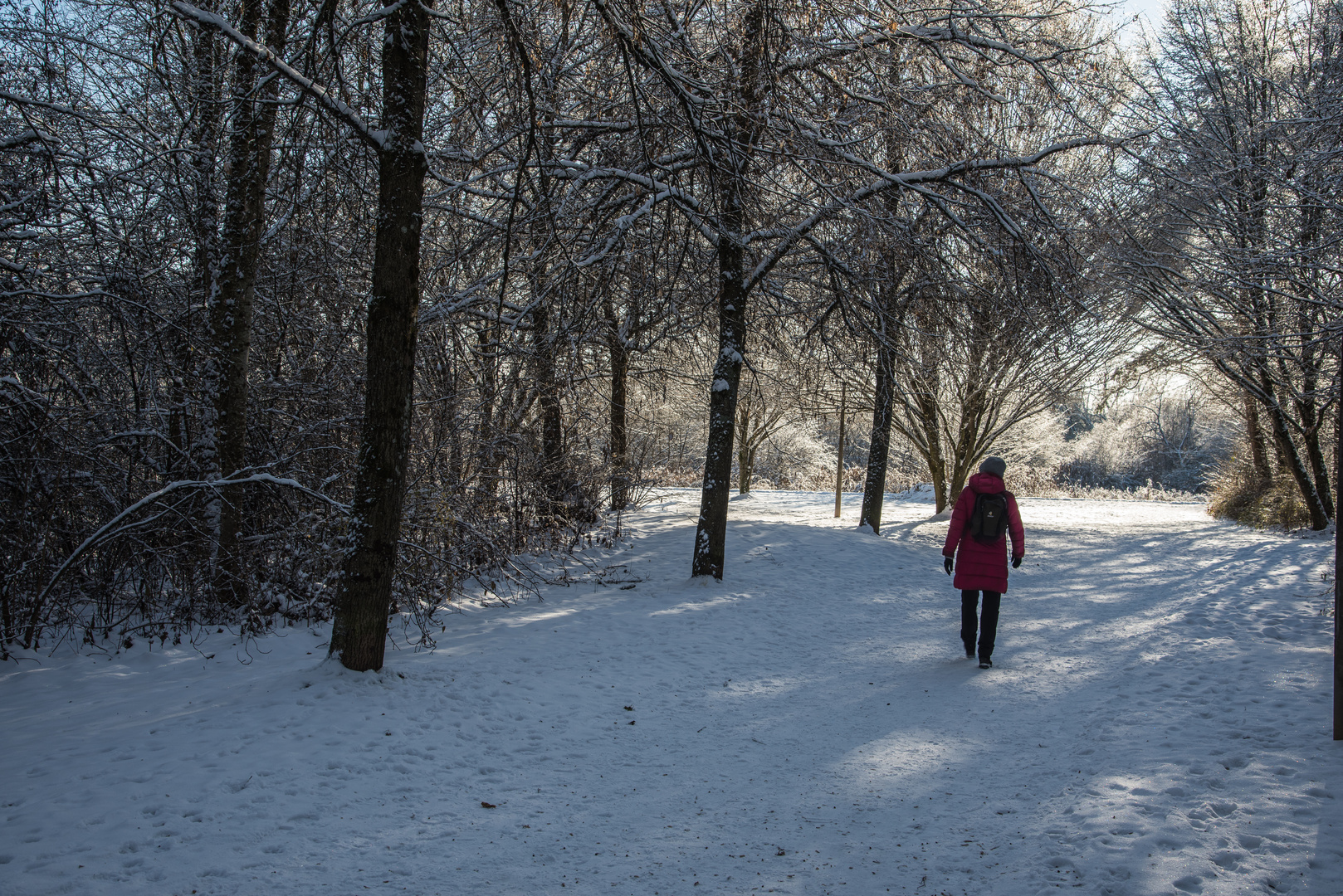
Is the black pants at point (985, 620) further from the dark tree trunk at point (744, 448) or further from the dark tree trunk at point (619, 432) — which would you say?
the dark tree trunk at point (744, 448)

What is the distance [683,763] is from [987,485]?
3752mm

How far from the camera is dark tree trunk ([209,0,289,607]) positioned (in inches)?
241

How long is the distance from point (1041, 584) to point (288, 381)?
10301 mm

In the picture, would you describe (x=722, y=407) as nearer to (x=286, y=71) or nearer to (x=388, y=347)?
(x=388, y=347)

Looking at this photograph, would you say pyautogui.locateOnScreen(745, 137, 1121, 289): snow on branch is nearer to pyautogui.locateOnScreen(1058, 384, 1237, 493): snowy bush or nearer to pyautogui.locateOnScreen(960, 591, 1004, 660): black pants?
pyautogui.locateOnScreen(960, 591, 1004, 660): black pants

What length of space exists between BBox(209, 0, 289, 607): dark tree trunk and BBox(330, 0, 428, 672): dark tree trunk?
6.17 ft

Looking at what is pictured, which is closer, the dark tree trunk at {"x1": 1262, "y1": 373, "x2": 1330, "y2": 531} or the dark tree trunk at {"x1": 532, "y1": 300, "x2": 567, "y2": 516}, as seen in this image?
the dark tree trunk at {"x1": 532, "y1": 300, "x2": 567, "y2": 516}

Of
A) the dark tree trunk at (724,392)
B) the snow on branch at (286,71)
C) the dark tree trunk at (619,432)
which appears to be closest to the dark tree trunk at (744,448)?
the dark tree trunk at (619,432)

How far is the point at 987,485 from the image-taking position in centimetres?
636

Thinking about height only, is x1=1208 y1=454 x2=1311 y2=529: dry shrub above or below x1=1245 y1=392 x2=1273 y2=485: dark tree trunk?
below

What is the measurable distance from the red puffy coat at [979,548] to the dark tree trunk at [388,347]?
457cm

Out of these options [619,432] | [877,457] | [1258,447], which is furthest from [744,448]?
[1258,447]

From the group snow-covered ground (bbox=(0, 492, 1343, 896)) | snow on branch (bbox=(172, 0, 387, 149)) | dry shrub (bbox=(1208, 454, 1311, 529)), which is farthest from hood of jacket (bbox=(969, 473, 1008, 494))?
dry shrub (bbox=(1208, 454, 1311, 529))

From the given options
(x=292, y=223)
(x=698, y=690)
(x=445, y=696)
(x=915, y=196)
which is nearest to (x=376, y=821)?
(x=445, y=696)
